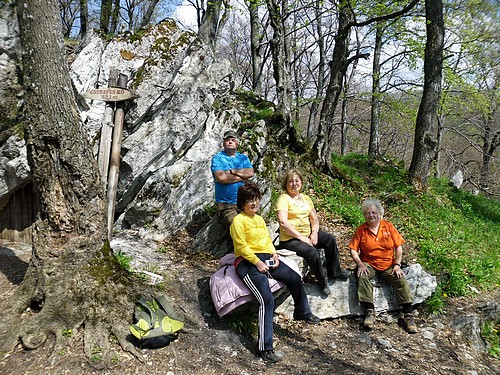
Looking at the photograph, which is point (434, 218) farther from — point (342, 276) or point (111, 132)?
point (111, 132)

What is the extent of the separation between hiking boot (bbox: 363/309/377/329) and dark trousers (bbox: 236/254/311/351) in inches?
33.0

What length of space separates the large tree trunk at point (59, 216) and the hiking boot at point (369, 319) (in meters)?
2.94

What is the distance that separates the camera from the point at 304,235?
473cm

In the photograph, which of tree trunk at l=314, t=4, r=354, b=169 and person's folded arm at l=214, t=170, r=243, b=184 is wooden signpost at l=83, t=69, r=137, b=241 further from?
tree trunk at l=314, t=4, r=354, b=169

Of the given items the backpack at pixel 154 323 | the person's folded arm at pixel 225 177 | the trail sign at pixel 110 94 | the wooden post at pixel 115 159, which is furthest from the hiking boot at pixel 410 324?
the trail sign at pixel 110 94

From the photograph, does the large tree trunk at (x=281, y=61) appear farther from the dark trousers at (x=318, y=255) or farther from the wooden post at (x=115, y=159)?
the dark trousers at (x=318, y=255)

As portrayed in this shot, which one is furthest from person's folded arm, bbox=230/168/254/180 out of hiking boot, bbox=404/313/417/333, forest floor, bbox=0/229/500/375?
hiking boot, bbox=404/313/417/333

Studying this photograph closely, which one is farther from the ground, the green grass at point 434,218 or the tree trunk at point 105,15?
the tree trunk at point 105,15

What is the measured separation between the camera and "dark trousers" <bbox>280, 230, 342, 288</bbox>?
4.49 m

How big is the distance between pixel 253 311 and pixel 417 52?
12031 millimetres

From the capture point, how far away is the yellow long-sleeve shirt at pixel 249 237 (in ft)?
12.9

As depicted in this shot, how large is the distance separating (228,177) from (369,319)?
9.14 ft

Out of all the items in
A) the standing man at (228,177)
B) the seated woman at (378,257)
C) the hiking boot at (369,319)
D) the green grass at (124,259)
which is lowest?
the hiking boot at (369,319)

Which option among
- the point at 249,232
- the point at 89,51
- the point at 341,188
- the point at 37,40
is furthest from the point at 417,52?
the point at 37,40
